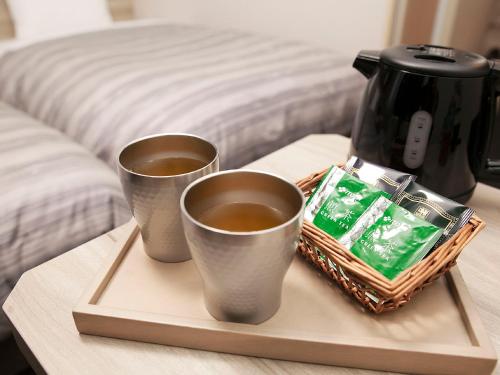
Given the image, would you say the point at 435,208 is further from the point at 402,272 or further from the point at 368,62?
the point at 368,62

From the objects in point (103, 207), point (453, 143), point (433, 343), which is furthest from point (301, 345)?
point (103, 207)

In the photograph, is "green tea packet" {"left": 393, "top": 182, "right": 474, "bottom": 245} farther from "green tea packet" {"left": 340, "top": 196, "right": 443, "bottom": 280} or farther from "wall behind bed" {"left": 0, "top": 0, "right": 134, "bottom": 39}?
"wall behind bed" {"left": 0, "top": 0, "right": 134, "bottom": 39}

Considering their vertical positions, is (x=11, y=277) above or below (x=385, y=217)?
below

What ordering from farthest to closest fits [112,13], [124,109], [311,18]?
[112,13] < [311,18] < [124,109]

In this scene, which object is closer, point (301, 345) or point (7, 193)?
point (301, 345)

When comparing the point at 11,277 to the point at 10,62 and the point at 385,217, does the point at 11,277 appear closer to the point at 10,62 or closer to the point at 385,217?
the point at 385,217

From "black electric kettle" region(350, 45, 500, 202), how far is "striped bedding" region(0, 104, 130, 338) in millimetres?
541

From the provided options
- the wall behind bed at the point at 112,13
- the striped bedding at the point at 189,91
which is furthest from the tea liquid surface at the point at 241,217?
the wall behind bed at the point at 112,13

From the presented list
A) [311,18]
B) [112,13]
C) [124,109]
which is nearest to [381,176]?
[124,109]

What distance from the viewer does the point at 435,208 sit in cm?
50

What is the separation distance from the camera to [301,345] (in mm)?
410

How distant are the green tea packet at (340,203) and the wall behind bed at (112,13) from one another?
250 centimetres

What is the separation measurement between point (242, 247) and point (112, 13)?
9.56 ft

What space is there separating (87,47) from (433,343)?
1.53 metres
